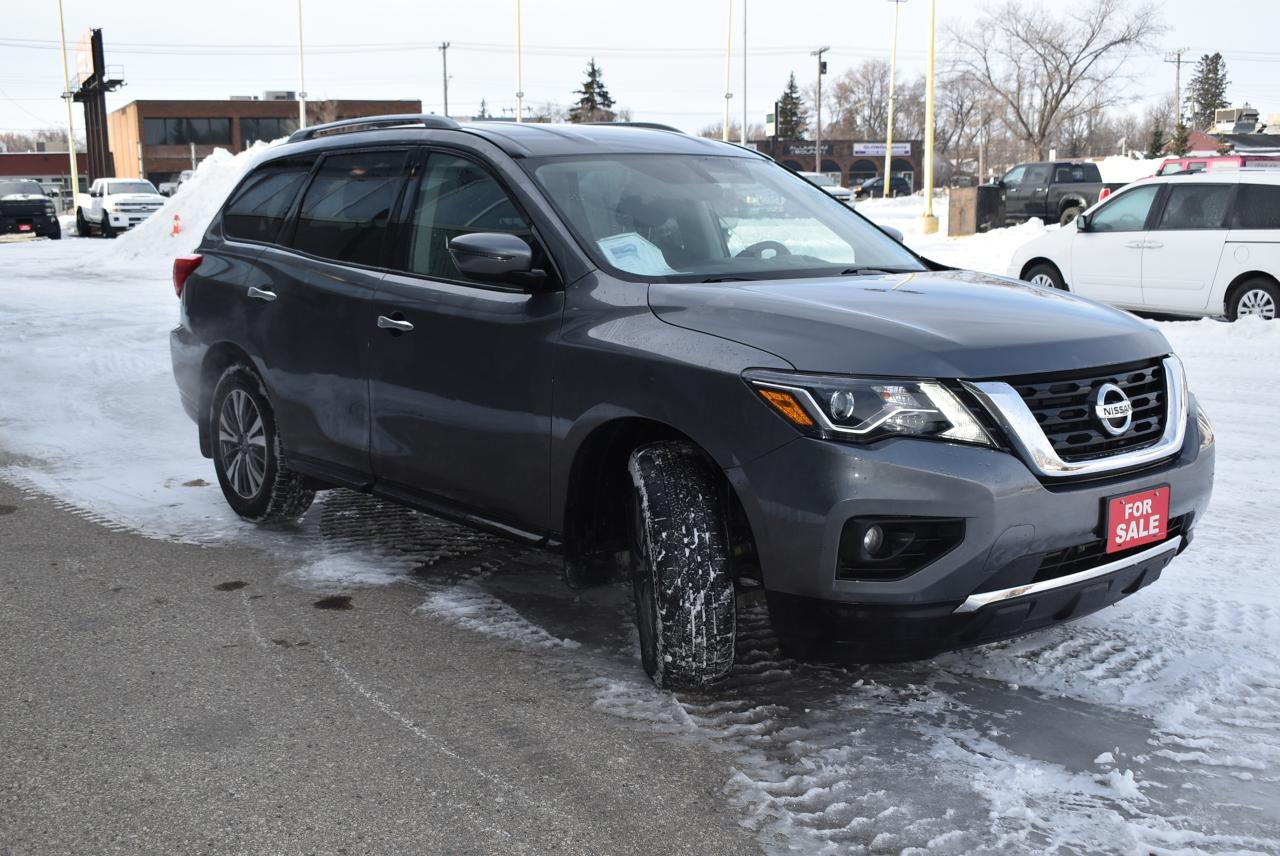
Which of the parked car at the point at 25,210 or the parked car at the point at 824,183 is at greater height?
the parked car at the point at 824,183

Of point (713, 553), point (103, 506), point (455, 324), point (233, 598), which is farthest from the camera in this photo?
point (103, 506)

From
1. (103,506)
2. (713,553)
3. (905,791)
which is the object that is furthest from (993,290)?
(103,506)

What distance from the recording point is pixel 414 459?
477 centimetres

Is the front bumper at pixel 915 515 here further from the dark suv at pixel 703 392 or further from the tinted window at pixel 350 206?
the tinted window at pixel 350 206

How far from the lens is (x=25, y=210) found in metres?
36.8

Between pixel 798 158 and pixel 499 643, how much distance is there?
347 ft

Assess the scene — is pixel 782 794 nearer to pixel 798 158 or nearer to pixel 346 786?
pixel 346 786

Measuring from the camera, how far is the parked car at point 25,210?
120 feet

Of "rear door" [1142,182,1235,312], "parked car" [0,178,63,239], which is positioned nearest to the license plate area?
"rear door" [1142,182,1235,312]

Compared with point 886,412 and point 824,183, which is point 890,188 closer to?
point 824,183

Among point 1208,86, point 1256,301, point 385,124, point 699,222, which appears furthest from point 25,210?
point 1208,86

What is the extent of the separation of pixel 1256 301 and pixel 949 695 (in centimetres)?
1023

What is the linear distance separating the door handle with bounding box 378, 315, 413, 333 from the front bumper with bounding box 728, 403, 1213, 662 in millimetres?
1684

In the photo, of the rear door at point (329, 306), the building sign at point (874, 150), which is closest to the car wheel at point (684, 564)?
the rear door at point (329, 306)
